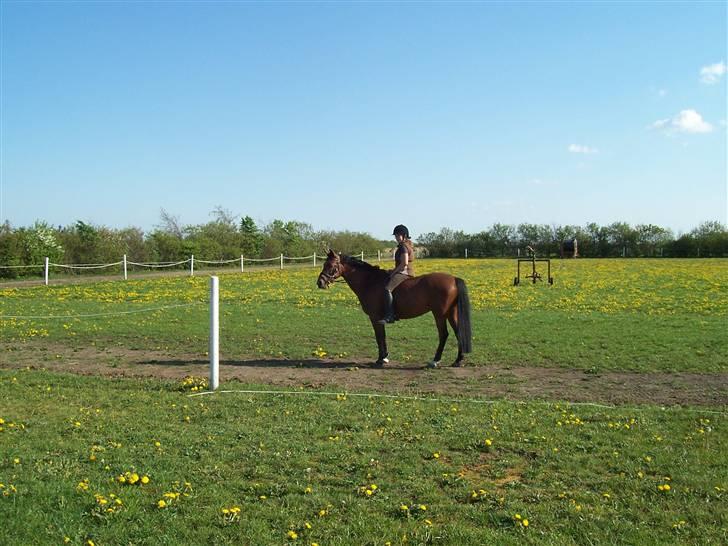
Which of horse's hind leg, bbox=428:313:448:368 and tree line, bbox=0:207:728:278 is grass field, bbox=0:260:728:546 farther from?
tree line, bbox=0:207:728:278

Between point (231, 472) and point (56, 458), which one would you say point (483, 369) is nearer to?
point (231, 472)

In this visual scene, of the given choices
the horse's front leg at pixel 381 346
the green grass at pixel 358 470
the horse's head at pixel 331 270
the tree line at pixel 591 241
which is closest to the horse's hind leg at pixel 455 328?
the horse's front leg at pixel 381 346

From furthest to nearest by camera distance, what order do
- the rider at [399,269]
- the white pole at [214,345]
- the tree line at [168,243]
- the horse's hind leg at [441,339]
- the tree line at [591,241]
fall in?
the tree line at [591,241]
the tree line at [168,243]
the rider at [399,269]
the horse's hind leg at [441,339]
the white pole at [214,345]

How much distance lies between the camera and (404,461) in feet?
20.1

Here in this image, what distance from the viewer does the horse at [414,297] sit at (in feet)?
37.4

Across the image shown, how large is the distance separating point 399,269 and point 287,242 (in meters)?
52.4

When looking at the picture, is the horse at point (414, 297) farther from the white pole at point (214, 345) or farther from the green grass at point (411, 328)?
the white pole at point (214, 345)

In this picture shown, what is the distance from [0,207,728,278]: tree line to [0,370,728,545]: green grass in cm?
3197

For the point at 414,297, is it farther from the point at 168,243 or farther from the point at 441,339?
the point at 168,243

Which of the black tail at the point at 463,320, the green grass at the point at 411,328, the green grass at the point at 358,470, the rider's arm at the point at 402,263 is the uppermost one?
the rider's arm at the point at 402,263

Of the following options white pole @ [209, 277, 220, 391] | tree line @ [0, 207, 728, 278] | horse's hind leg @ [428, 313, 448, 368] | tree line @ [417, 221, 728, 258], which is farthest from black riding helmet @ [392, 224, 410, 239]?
tree line @ [417, 221, 728, 258]

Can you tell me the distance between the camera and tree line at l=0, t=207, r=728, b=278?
3816 cm

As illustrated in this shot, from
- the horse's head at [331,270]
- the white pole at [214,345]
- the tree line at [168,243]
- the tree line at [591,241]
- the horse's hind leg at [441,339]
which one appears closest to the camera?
the white pole at [214,345]

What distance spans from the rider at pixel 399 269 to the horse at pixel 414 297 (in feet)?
0.37
